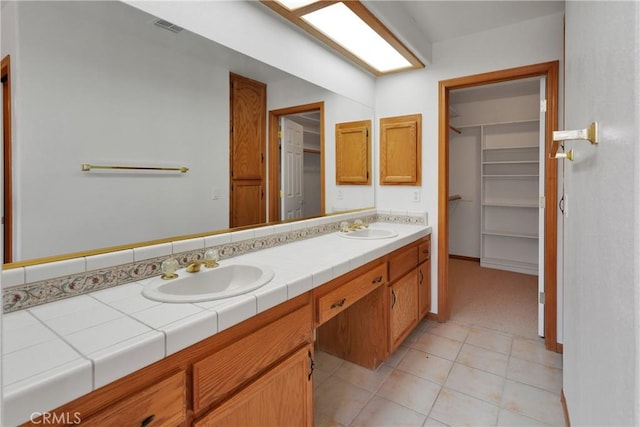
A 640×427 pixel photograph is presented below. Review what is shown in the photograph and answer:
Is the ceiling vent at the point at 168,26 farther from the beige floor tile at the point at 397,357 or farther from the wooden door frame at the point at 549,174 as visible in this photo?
the beige floor tile at the point at 397,357

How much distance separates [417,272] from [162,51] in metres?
2.04

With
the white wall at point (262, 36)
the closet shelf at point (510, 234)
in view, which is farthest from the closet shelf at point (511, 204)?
the white wall at point (262, 36)

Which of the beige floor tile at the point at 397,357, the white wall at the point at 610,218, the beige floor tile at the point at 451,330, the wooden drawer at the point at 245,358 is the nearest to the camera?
the white wall at the point at 610,218

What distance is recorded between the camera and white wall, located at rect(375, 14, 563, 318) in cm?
225

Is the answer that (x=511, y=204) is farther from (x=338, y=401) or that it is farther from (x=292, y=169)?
(x=338, y=401)

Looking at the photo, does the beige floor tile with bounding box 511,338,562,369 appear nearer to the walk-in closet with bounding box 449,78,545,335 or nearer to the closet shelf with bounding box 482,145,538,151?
the walk-in closet with bounding box 449,78,545,335

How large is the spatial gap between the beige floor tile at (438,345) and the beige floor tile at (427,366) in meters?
0.06

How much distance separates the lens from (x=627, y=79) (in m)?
0.55

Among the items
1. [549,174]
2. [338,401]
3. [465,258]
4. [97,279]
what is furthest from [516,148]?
[97,279]

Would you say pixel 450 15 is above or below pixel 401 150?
above

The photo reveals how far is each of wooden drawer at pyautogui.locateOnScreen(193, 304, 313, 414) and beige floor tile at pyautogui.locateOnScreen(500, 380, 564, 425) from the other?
4.17ft

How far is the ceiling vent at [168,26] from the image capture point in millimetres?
1339

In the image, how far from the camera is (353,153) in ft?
8.95

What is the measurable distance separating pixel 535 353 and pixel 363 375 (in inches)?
47.3
